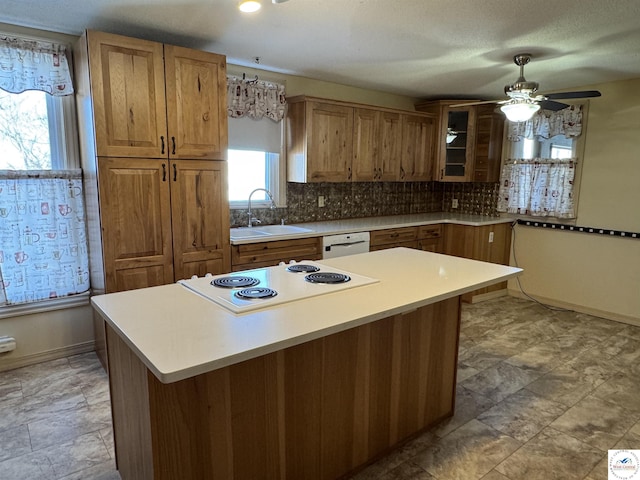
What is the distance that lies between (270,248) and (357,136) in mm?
1606

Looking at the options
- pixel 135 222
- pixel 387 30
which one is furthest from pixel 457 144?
pixel 135 222

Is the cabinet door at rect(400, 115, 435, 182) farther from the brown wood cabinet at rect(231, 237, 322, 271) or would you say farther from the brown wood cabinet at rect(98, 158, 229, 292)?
the brown wood cabinet at rect(98, 158, 229, 292)

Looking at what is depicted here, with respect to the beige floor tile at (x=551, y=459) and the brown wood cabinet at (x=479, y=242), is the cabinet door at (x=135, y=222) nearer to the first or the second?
the beige floor tile at (x=551, y=459)

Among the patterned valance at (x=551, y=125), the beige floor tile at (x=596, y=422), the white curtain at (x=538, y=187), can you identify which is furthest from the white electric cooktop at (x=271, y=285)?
the patterned valance at (x=551, y=125)

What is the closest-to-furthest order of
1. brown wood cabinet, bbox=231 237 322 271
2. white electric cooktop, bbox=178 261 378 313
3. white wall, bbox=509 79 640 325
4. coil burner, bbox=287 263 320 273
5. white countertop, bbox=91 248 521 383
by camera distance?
1. white countertop, bbox=91 248 521 383
2. white electric cooktop, bbox=178 261 378 313
3. coil burner, bbox=287 263 320 273
4. brown wood cabinet, bbox=231 237 322 271
5. white wall, bbox=509 79 640 325

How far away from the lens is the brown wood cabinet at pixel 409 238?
4266 millimetres

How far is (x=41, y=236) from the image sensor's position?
9.93 ft

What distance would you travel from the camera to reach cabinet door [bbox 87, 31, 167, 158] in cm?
260

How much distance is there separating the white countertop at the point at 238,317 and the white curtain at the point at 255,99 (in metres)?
2.13

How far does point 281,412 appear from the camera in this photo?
1.73m

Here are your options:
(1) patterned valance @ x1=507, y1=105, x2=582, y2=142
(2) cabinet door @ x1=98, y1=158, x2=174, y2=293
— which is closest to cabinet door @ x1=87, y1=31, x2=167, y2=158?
(2) cabinet door @ x1=98, y1=158, x2=174, y2=293

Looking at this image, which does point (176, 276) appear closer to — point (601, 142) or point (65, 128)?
point (65, 128)

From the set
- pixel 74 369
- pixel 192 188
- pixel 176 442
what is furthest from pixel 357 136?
pixel 176 442
